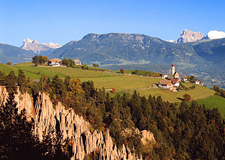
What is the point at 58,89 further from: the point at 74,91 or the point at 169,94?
the point at 169,94

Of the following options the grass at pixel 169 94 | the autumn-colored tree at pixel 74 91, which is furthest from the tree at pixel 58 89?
the grass at pixel 169 94

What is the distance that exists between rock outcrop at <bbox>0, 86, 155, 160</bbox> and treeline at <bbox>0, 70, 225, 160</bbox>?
9887 mm

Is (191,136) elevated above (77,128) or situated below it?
below

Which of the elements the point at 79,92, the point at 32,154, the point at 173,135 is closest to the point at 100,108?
the point at 79,92

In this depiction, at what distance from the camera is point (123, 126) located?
76.9 m

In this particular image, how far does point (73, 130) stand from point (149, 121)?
133ft

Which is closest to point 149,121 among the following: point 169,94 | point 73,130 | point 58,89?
point 58,89

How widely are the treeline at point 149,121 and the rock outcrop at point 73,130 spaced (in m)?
9.89

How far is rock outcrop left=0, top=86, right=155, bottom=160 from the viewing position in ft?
155

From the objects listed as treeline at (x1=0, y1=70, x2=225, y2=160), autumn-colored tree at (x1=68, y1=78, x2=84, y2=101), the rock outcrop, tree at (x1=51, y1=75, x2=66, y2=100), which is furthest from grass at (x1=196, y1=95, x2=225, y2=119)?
the rock outcrop

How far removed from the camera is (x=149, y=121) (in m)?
88.1

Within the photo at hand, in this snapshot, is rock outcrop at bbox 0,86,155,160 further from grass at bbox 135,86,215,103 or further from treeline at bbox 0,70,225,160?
grass at bbox 135,86,215,103

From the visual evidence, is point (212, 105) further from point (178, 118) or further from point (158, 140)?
point (158, 140)

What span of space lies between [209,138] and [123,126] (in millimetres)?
35627
